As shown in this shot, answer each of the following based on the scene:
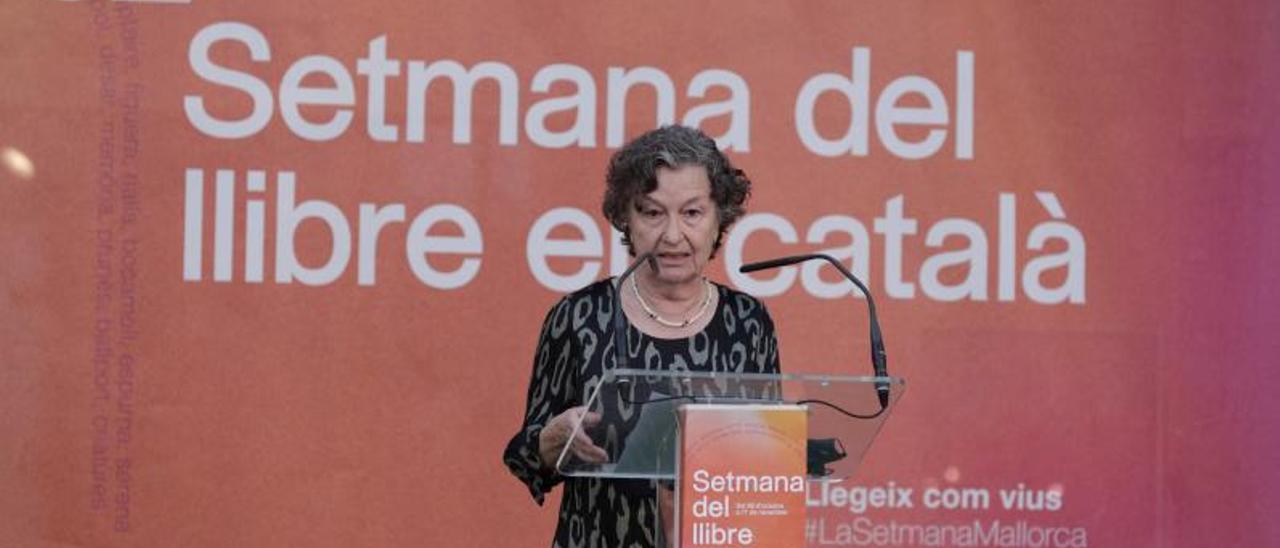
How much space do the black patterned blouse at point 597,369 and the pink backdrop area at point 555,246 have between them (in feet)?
4.60

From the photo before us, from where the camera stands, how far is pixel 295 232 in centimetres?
427

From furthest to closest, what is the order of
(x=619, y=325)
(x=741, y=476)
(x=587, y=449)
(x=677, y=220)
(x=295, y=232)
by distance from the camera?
(x=295, y=232) < (x=677, y=220) < (x=619, y=325) < (x=587, y=449) < (x=741, y=476)

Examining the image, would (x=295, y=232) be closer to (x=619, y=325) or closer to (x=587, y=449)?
(x=619, y=325)

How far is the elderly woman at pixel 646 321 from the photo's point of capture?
282 cm

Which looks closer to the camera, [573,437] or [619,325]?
[573,437]

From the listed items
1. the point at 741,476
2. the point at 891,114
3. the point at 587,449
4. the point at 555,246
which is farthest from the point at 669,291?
the point at 891,114

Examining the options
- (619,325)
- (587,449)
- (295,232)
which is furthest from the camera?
(295,232)

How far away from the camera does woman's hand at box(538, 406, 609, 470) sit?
7.80 feet

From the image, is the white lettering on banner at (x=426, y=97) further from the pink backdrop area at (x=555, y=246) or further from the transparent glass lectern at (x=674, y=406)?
the transparent glass lectern at (x=674, y=406)

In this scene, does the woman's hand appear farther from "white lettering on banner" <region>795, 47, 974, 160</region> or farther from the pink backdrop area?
"white lettering on banner" <region>795, 47, 974, 160</region>

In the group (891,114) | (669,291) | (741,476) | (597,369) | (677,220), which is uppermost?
(891,114)

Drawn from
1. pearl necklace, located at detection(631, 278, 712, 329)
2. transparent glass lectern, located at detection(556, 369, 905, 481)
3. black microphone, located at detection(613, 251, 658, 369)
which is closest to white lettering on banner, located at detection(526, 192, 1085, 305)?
pearl necklace, located at detection(631, 278, 712, 329)

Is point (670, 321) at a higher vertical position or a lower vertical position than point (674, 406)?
higher

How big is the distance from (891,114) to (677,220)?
1771mm
